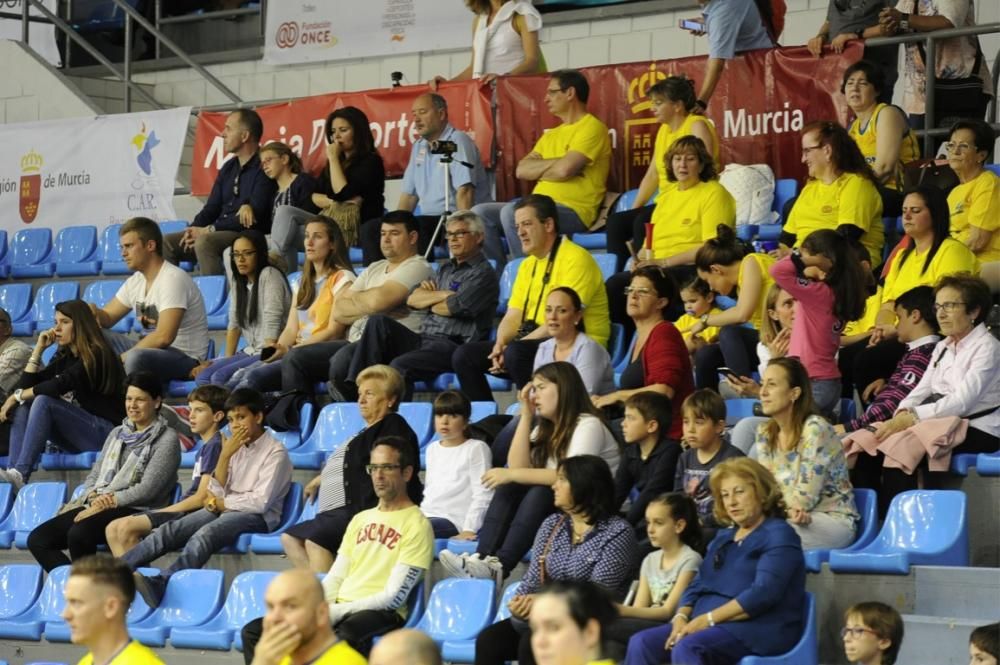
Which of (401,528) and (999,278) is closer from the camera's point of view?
(401,528)

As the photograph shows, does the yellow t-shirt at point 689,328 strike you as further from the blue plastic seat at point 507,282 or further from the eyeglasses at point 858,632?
the eyeglasses at point 858,632

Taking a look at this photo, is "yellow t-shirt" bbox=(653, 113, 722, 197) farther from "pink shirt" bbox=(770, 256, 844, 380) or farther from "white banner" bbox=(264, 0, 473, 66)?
"white banner" bbox=(264, 0, 473, 66)

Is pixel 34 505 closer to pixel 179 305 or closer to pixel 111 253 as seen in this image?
pixel 179 305

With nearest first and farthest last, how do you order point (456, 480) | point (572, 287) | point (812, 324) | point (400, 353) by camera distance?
point (812, 324) < point (456, 480) < point (572, 287) < point (400, 353)

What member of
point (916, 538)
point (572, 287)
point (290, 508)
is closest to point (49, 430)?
point (290, 508)

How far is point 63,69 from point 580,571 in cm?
859

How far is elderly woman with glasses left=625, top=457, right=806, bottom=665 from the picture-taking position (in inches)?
204

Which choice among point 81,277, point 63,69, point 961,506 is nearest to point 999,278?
point 961,506

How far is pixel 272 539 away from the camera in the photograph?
694 centimetres

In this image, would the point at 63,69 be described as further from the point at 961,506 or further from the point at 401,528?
the point at 961,506

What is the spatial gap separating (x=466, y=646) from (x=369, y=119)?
203 inches

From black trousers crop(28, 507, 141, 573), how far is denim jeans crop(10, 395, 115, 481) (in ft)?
2.31

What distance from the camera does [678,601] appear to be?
5.43m

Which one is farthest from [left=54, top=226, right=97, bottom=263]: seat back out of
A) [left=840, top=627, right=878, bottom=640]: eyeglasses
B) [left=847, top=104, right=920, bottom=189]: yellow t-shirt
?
[left=840, top=627, right=878, bottom=640]: eyeglasses
